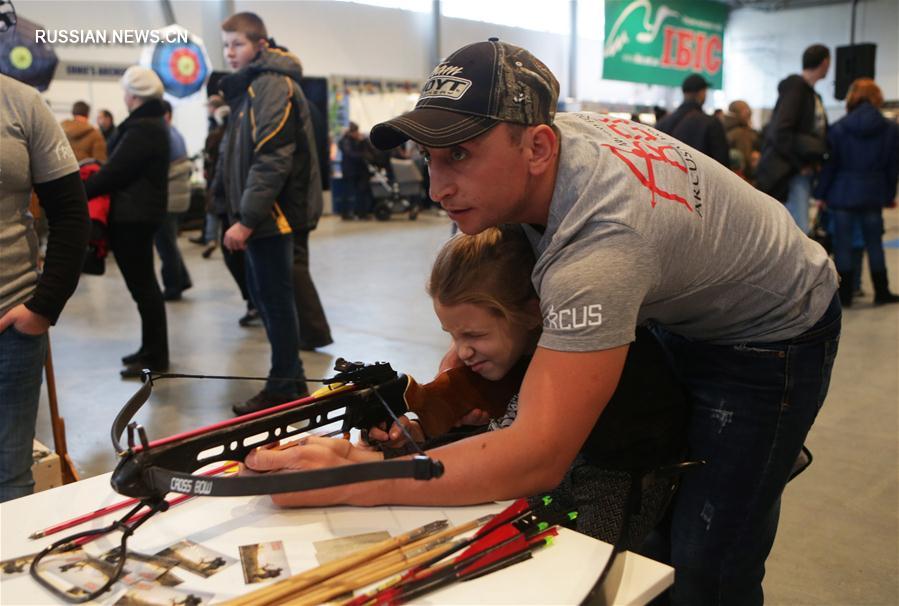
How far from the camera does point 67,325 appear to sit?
17.0ft

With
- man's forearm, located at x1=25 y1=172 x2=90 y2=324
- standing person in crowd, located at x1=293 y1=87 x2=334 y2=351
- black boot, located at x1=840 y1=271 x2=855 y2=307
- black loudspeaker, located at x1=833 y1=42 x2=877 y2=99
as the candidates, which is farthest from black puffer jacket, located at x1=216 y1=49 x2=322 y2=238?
black loudspeaker, located at x1=833 y1=42 x2=877 y2=99

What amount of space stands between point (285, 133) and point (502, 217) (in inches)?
90.1

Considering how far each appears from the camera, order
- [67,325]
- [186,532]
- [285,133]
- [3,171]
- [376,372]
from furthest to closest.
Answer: [67,325], [285,133], [3,171], [376,372], [186,532]

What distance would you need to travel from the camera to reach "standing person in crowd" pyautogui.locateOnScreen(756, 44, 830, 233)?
5.18 meters

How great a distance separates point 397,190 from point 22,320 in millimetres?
10492

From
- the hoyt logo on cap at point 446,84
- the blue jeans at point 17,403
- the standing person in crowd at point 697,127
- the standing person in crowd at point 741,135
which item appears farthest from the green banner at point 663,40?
the hoyt logo on cap at point 446,84

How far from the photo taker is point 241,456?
45.7 inches

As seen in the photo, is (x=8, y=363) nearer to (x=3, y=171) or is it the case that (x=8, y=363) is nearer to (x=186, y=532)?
(x=3, y=171)

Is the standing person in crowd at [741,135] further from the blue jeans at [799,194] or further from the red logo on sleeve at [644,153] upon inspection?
the red logo on sleeve at [644,153]

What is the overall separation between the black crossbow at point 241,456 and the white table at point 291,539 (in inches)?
1.8

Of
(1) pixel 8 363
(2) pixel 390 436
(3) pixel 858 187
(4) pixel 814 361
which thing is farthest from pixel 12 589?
(3) pixel 858 187

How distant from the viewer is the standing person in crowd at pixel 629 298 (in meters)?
1.02

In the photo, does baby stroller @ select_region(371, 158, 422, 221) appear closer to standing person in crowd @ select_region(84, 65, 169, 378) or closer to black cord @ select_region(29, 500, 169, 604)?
standing person in crowd @ select_region(84, 65, 169, 378)

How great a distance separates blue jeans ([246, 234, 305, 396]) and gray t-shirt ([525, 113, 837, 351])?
2.20 m
